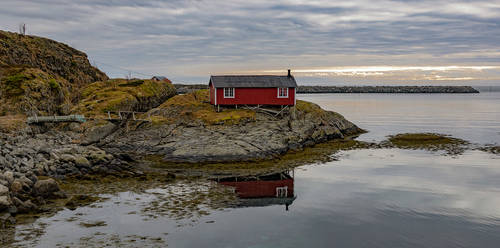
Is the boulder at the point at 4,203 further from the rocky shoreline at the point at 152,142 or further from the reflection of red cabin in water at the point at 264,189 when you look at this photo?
the reflection of red cabin in water at the point at 264,189

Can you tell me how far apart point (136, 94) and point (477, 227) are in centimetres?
4385

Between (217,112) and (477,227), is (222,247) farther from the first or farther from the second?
(217,112)

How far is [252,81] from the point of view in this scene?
44.4 m

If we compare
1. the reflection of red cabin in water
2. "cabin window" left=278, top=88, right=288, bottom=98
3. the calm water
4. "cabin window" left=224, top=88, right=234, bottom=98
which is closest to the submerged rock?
the calm water

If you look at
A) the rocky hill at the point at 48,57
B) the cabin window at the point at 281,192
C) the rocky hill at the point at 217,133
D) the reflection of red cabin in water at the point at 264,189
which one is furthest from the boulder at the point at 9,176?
the rocky hill at the point at 48,57

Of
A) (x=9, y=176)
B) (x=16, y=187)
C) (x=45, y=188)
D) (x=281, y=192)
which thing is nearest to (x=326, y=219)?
(x=281, y=192)

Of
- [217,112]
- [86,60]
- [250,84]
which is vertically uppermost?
[86,60]

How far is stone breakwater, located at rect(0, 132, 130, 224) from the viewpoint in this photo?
61.7ft

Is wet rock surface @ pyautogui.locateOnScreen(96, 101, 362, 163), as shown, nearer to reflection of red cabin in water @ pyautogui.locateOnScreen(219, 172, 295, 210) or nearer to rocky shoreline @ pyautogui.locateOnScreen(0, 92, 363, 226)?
rocky shoreline @ pyautogui.locateOnScreen(0, 92, 363, 226)

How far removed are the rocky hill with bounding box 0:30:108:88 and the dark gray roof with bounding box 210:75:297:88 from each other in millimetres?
26590

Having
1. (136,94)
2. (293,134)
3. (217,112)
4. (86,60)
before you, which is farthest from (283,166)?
(86,60)

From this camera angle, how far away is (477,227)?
1811 cm

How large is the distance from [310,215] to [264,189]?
5593mm

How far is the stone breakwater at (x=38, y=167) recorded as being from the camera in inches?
740
